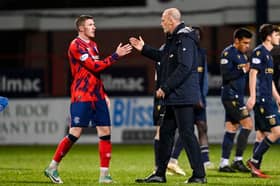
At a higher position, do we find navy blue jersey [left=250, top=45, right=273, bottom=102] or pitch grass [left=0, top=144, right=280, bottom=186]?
navy blue jersey [left=250, top=45, right=273, bottom=102]


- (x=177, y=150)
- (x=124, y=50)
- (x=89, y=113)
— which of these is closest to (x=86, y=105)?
(x=89, y=113)

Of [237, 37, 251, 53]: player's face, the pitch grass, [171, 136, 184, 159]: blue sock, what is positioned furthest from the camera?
[237, 37, 251, 53]: player's face

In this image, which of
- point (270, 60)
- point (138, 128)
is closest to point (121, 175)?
point (270, 60)

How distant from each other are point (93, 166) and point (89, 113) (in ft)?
11.9

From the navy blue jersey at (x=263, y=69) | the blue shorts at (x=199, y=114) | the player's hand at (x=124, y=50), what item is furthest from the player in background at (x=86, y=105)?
the blue shorts at (x=199, y=114)

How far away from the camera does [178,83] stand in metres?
11.2

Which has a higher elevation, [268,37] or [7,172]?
[268,37]

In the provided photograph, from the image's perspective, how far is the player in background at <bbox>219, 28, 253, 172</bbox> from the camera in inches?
564

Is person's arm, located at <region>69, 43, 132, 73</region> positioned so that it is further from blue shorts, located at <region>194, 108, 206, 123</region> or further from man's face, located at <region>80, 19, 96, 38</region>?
blue shorts, located at <region>194, 108, 206, 123</region>

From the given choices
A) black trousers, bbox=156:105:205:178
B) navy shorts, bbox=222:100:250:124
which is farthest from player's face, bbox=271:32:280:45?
black trousers, bbox=156:105:205:178

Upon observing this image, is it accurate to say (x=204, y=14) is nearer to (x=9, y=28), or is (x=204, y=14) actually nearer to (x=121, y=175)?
(x=9, y=28)

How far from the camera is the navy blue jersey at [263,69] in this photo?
12984 mm

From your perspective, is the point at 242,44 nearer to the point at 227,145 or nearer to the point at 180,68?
the point at 227,145

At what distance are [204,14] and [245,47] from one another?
17.5m
